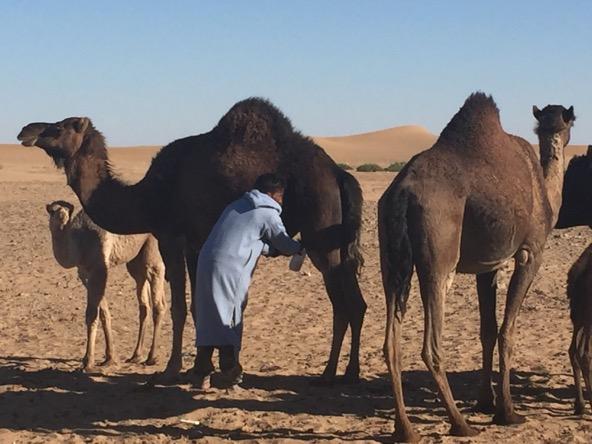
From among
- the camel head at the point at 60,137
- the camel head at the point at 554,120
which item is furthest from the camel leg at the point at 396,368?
the camel head at the point at 60,137

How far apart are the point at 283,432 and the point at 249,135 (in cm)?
292

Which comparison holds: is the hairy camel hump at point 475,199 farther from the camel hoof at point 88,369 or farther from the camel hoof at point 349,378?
the camel hoof at point 88,369

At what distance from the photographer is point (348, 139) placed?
129250 millimetres

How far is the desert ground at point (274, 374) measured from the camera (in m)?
7.73

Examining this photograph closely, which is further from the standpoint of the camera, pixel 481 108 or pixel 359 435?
pixel 481 108

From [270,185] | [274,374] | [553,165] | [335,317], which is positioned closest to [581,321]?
[553,165]

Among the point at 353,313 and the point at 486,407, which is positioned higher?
the point at 353,313

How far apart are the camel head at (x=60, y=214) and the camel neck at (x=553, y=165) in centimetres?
523

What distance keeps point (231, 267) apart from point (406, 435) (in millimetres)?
1801

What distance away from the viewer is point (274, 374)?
973 cm

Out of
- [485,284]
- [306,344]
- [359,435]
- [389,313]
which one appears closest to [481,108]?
[485,284]

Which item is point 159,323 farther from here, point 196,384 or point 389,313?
point 389,313

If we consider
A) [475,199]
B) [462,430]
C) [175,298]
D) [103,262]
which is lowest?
[462,430]

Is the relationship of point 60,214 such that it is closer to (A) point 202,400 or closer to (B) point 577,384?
(A) point 202,400
